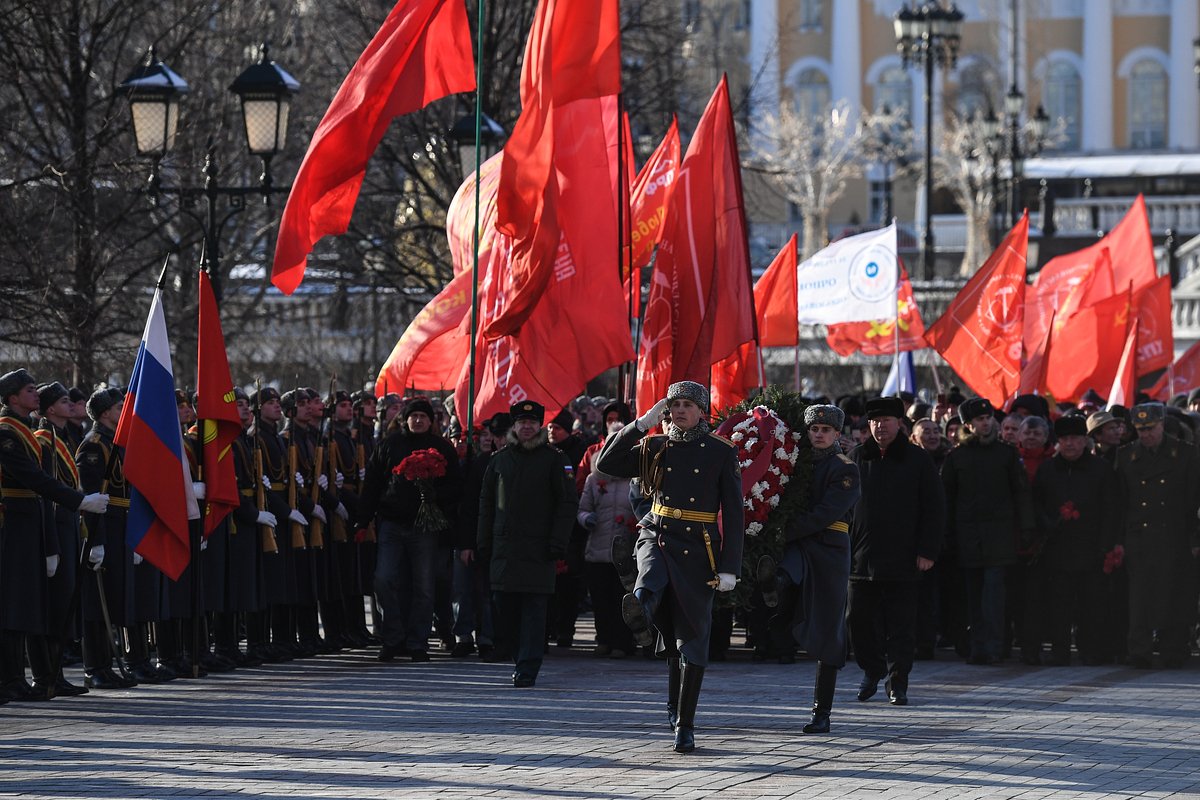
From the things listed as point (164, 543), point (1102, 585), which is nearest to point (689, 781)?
point (164, 543)

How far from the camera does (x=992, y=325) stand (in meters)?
21.5

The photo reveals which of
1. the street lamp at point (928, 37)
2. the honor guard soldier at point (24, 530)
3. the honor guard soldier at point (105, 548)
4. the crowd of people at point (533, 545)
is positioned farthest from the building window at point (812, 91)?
the honor guard soldier at point (24, 530)

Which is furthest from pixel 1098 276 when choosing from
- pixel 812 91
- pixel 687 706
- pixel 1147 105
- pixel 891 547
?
pixel 812 91

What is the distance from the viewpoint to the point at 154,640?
50.0ft

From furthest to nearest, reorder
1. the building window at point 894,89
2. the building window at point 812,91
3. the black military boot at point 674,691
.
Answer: the building window at point 812,91 < the building window at point 894,89 < the black military boot at point 674,691

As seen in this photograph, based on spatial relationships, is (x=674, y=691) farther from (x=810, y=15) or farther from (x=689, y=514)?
(x=810, y=15)

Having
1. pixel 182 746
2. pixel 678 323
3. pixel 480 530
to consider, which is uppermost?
pixel 678 323

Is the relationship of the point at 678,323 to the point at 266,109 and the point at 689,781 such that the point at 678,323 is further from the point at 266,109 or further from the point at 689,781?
the point at 689,781

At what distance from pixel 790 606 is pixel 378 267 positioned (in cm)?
1840

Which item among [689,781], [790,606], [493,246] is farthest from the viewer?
[493,246]

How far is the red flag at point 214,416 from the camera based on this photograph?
1370 centimetres

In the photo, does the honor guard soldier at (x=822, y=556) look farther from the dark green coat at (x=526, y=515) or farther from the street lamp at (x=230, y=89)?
the street lamp at (x=230, y=89)

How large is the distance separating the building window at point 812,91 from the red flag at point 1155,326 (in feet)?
179

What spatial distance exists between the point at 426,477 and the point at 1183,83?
6367 cm
